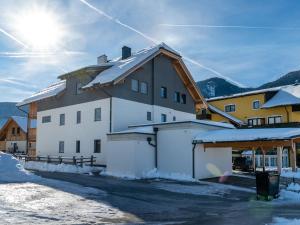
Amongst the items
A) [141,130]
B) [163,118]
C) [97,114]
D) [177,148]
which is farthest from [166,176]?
[163,118]

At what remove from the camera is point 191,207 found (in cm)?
1397

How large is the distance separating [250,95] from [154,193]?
1283 inches

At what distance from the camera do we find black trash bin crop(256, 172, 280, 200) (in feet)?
53.2

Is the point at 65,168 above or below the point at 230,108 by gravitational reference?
below

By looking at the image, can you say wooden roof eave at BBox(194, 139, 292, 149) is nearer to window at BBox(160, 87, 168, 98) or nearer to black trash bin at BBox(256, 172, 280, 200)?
black trash bin at BBox(256, 172, 280, 200)

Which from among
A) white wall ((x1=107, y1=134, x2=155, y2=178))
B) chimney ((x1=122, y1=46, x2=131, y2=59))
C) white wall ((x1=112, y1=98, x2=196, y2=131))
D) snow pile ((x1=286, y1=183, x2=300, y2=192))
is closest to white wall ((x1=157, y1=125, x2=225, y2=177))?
white wall ((x1=107, y1=134, x2=155, y2=178))

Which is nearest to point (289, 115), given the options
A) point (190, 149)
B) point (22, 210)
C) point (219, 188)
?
point (190, 149)

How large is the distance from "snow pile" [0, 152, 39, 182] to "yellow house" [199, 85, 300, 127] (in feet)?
84.6

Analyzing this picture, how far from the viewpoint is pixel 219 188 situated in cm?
2034

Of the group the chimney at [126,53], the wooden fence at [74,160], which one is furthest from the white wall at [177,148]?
the chimney at [126,53]

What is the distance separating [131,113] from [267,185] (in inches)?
635

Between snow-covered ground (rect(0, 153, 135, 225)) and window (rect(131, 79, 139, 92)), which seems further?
window (rect(131, 79, 139, 92))

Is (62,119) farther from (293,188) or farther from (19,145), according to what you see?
(19,145)

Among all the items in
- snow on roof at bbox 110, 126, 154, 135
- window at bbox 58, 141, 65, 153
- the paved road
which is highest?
snow on roof at bbox 110, 126, 154, 135
